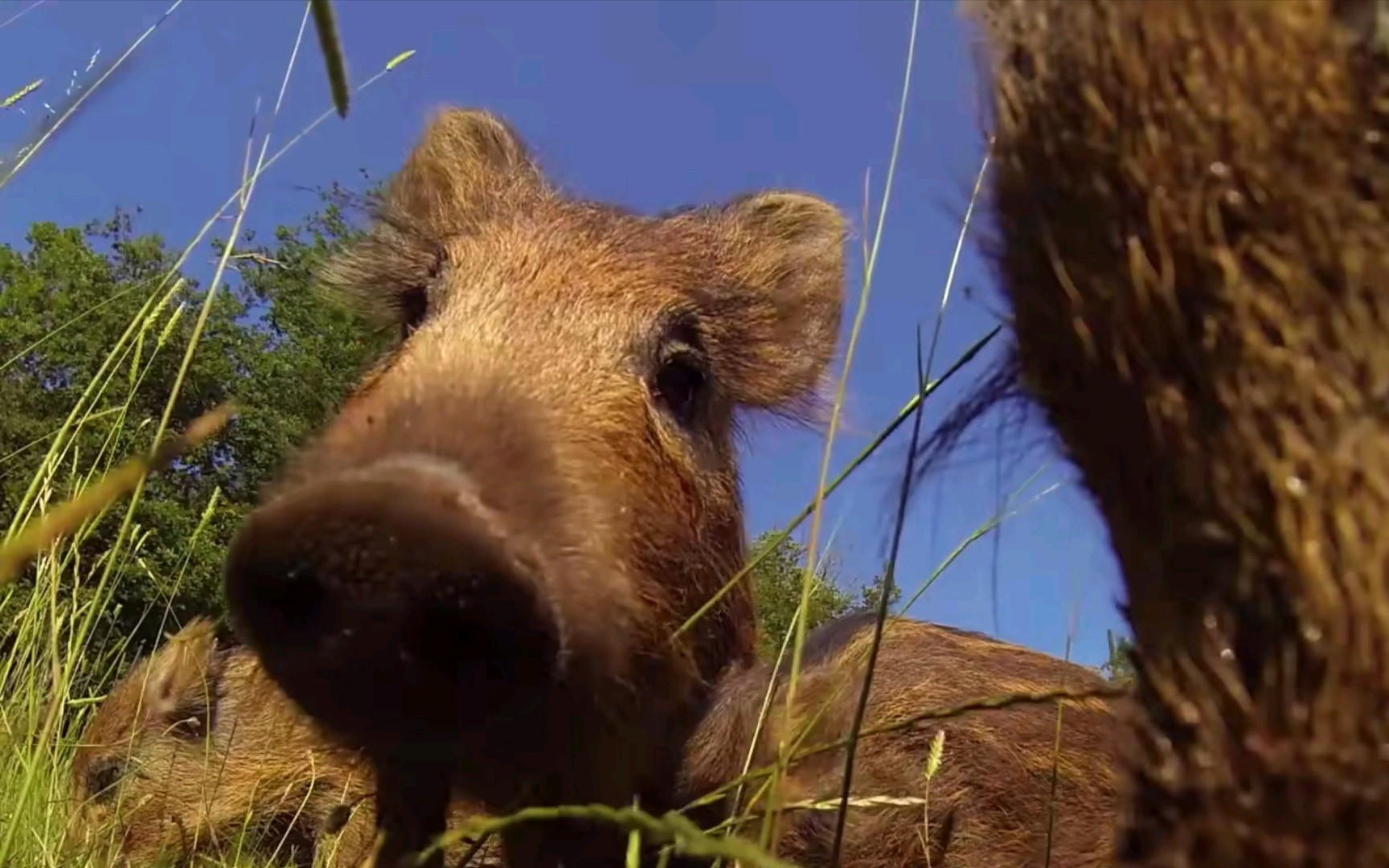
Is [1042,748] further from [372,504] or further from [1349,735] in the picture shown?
[1349,735]

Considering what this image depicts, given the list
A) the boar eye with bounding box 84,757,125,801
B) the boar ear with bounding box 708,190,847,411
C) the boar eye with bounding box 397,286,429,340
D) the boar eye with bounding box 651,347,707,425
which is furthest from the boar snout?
the boar eye with bounding box 84,757,125,801

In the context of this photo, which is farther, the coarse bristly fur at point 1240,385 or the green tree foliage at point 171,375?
the green tree foliage at point 171,375

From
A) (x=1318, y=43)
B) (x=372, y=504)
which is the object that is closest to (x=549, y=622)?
(x=372, y=504)

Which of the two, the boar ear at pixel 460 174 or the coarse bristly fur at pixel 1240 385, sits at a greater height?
the boar ear at pixel 460 174


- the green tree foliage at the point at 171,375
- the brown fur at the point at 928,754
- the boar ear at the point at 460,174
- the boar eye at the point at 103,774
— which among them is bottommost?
the boar eye at the point at 103,774

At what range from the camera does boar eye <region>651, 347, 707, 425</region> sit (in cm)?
319

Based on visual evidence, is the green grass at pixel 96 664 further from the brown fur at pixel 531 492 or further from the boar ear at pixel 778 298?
the boar ear at pixel 778 298

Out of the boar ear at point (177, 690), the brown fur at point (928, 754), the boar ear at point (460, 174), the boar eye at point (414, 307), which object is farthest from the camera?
the boar ear at point (177, 690)

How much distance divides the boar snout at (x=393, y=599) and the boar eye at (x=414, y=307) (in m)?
1.59

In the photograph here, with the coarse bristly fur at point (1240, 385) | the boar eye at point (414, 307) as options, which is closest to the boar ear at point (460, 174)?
the boar eye at point (414, 307)

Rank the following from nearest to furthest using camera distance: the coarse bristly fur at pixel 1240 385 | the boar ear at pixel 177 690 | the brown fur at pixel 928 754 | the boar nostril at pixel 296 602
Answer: the coarse bristly fur at pixel 1240 385 < the boar nostril at pixel 296 602 < the brown fur at pixel 928 754 < the boar ear at pixel 177 690

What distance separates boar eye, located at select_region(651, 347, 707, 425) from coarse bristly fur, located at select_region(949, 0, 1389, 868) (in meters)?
2.16

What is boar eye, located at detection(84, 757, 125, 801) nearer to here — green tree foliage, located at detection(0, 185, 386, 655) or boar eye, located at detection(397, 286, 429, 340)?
boar eye, located at detection(397, 286, 429, 340)

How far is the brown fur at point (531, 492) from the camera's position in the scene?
1.71m
